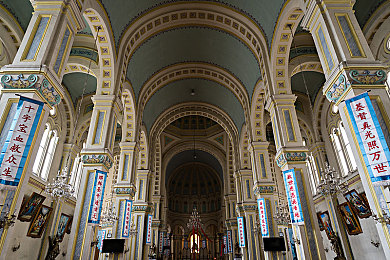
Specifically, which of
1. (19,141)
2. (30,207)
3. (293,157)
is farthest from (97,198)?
(30,207)

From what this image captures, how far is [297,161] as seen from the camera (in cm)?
802

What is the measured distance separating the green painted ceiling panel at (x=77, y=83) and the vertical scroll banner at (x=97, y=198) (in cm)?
831

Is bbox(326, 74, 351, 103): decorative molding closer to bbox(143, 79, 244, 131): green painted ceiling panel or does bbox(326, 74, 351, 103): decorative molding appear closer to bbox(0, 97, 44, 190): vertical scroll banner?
A: bbox(0, 97, 44, 190): vertical scroll banner

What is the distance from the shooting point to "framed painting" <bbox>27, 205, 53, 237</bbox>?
12.0 m

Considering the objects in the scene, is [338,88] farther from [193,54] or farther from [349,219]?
[193,54]

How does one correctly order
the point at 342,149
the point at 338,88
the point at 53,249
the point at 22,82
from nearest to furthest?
1. the point at 22,82
2. the point at 338,88
3. the point at 53,249
4. the point at 342,149

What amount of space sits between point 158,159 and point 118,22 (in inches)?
560

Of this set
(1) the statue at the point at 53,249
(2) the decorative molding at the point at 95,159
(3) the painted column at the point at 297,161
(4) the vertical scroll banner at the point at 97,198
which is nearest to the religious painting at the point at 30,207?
(1) the statue at the point at 53,249

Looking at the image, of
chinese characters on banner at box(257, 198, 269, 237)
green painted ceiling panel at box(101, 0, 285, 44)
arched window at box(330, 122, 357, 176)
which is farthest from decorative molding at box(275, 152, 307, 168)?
arched window at box(330, 122, 357, 176)

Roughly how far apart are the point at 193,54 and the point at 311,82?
7.16 meters

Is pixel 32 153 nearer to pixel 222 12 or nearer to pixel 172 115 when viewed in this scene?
pixel 222 12

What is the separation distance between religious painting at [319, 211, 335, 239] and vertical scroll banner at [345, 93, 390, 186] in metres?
10.6

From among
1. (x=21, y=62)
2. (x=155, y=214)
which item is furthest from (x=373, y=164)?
(x=155, y=214)

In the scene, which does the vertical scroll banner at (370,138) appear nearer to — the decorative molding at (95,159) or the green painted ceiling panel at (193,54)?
the decorative molding at (95,159)
